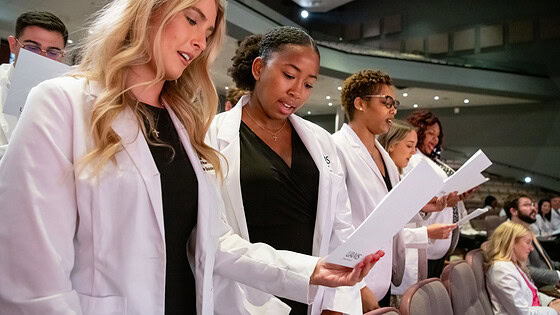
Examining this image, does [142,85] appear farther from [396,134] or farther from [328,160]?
[396,134]

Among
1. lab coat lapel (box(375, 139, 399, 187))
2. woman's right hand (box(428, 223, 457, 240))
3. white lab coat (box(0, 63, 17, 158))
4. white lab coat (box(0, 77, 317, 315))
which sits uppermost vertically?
white lab coat (box(0, 63, 17, 158))

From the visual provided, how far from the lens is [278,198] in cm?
155

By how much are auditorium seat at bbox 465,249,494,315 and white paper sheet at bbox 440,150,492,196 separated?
0.64 meters

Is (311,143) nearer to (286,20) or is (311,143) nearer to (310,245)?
(310,245)

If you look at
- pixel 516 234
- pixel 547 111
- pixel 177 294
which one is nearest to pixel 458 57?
pixel 547 111

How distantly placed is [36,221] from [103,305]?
0.21m

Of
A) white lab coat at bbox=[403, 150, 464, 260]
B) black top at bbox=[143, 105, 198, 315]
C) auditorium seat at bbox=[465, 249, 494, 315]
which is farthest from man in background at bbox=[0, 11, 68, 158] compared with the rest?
auditorium seat at bbox=[465, 249, 494, 315]

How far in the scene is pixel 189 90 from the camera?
1298 mm

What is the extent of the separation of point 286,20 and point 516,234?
1025 centimetres

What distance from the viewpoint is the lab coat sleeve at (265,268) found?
128 centimetres

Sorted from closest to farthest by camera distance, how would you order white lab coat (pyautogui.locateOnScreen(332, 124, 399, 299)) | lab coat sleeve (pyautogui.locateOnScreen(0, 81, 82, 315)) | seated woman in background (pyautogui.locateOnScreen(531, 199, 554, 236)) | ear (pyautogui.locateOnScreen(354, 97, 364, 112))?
lab coat sleeve (pyautogui.locateOnScreen(0, 81, 82, 315)) → white lab coat (pyautogui.locateOnScreen(332, 124, 399, 299)) → ear (pyautogui.locateOnScreen(354, 97, 364, 112)) → seated woman in background (pyautogui.locateOnScreen(531, 199, 554, 236))

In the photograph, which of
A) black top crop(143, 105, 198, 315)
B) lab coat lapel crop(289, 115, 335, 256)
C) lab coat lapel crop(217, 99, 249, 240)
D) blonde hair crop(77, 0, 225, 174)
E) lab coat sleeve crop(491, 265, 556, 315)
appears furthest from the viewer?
lab coat sleeve crop(491, 265, 556, 315)

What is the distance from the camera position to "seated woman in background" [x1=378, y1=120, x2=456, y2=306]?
2.44 meters

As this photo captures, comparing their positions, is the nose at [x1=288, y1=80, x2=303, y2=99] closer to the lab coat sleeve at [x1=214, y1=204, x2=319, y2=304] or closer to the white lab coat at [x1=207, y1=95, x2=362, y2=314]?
the white lab coat at [x1=207, y1=95, x2=362, y2=314]
